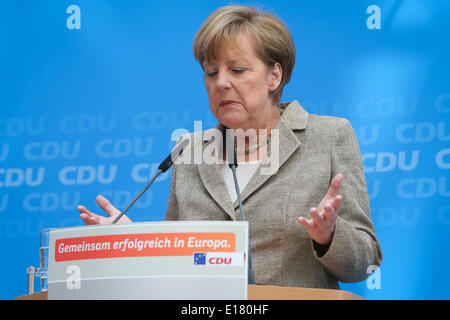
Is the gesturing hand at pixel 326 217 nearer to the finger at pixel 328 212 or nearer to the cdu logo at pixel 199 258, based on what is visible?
the finger at pixel 328 212

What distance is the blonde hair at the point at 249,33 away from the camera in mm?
1948

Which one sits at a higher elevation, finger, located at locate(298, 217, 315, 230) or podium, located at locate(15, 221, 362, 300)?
finger, located at locate(298, 217, 315, 230)

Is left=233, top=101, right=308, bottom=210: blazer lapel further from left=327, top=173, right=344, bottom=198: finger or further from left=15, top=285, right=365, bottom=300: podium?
left=15, top=285, right=365, bottom=300: podium

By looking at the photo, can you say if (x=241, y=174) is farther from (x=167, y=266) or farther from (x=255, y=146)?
(x=167, y=266)

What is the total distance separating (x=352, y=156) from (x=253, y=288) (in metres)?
0.82

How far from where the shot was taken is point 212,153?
2.12 metres

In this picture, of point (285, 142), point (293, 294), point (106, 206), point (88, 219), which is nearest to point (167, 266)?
point (293, 294)

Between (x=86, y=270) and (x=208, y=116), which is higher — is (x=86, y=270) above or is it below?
below

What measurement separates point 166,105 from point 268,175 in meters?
1.12

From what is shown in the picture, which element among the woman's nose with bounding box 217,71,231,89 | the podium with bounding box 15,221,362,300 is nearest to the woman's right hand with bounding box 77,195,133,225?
the podium with bounding box 15,221,362,300

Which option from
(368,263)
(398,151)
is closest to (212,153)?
(368,263)

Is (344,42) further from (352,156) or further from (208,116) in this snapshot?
(352,156)

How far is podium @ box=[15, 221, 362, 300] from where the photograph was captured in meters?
1.14

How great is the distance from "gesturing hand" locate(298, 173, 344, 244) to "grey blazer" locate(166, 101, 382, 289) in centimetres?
18
